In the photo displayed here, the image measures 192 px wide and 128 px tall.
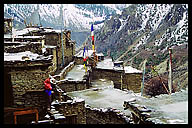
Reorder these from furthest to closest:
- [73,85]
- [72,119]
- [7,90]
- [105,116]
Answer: [73,85], [105,116], [72,119], [7,90]

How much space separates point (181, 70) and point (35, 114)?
70.7 meters

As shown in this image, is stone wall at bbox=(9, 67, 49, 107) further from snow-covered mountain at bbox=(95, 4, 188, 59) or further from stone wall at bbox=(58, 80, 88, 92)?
snow-covered mountain at bbox=(95, 4, 188, 59)

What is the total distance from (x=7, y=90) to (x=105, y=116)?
21.9 ft

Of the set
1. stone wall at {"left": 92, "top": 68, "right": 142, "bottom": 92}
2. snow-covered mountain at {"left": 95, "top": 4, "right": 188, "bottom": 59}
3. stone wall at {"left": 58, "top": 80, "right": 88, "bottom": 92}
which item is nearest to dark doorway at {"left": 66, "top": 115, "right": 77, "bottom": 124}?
stone wall at {"left": 58, "top": 80, "right": 88, "bottom": 92}

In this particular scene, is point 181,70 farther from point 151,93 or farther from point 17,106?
point 17,106

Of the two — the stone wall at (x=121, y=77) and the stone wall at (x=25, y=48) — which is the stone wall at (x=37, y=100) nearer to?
the stone wall at (x=25, y=48)

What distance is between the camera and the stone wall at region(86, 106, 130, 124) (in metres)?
16.1

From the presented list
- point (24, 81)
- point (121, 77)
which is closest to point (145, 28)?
point (121, 77)

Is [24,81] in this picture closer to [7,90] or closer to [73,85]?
[7,90]

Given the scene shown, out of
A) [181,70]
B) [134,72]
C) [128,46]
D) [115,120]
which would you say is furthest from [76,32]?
[115,120]

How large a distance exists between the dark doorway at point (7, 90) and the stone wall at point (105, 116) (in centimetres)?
617

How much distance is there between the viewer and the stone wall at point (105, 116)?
16.1m

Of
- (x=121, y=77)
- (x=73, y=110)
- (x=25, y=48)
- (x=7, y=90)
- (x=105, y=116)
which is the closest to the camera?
(x=7, y=90)

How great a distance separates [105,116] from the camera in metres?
17.1
